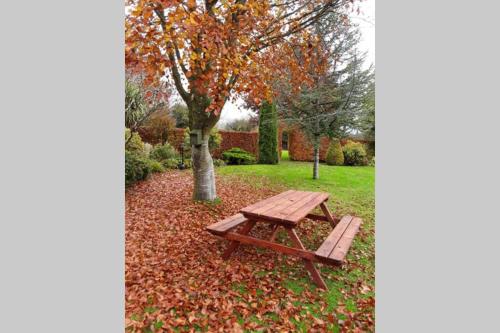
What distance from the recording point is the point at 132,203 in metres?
5.73

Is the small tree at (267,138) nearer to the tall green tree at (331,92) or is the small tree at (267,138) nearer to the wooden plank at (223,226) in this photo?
the tall green tree at (331,92)

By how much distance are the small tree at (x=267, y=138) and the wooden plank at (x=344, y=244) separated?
9.96 meters

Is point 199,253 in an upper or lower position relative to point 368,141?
lower

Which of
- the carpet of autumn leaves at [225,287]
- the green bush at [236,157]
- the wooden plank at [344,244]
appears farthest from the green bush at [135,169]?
the green bush at [236,157]

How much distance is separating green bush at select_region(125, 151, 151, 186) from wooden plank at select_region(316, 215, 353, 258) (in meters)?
5.14

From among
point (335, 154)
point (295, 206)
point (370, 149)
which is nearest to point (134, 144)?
point (295, 206)

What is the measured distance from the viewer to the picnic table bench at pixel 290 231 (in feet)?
9.93

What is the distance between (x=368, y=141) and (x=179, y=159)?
439 inches

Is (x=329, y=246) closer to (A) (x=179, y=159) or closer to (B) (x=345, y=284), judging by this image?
(B) (x=345, y=284)

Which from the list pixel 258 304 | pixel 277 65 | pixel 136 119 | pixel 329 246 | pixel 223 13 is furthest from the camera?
pixel 136 119

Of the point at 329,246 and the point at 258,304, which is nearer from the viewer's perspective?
the point at 258,304

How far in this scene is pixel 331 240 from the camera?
3.35 meters

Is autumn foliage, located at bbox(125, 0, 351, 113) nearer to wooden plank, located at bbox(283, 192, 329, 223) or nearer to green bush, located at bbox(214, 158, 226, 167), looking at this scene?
wooden plank, located at bbox(283, 192, 329, 223)

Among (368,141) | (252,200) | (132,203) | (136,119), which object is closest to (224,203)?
(252,200)
